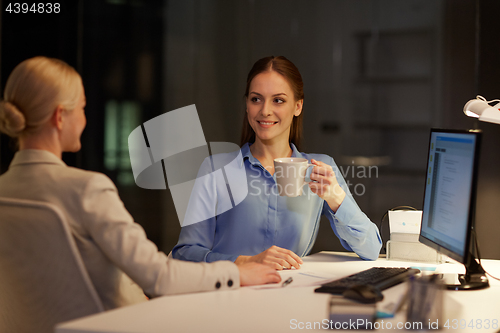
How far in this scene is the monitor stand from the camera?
55.1 inches

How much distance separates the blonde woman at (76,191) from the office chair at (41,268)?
0.17ft

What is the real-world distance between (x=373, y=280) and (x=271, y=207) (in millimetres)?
779

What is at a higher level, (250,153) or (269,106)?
(269,106)

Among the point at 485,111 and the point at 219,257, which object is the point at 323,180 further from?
the point at 485,111

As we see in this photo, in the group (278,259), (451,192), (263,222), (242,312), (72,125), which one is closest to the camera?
(242,312)

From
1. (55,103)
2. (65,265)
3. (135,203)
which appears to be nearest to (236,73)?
(135,203)

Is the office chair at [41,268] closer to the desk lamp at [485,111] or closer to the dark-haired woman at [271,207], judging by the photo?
the dark-haired woman at [271,207]

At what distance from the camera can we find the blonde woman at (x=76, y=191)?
1.15 meters

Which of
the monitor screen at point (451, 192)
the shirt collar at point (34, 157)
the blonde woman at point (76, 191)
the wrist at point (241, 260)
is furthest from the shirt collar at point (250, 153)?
the shirt collar at point (34, 157)

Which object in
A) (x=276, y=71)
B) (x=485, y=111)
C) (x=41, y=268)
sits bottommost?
(x=41, y=268)

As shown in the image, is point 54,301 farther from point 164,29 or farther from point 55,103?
point 164,29

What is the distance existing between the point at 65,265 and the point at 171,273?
0.88ft

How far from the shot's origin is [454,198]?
52.9 inches

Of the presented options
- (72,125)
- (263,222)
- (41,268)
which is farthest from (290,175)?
(41,268)
